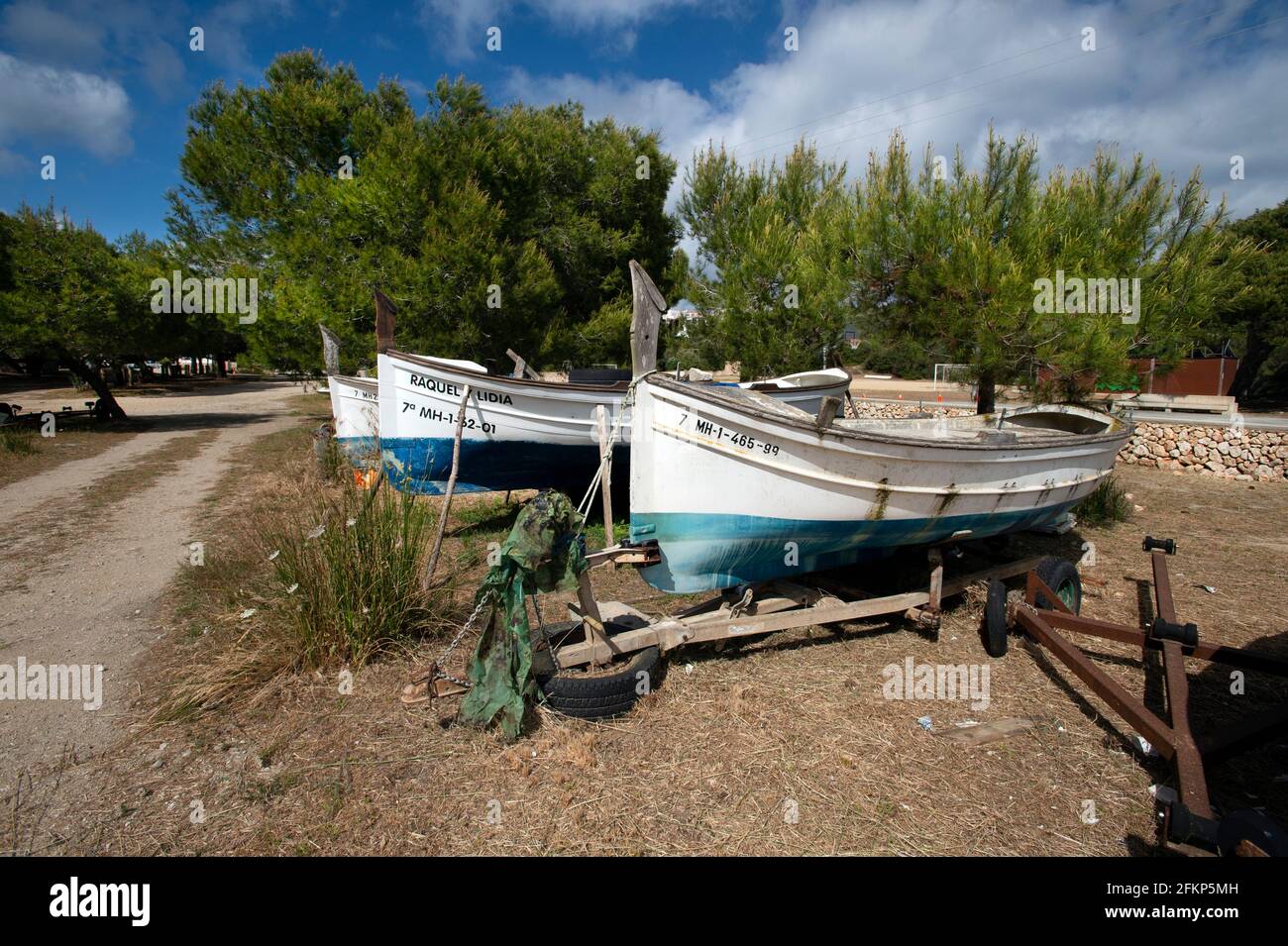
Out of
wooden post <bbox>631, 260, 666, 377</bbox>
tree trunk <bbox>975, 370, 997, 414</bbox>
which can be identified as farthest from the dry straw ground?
tree trunk <bbox>975, 370, 997, 414</bbox>

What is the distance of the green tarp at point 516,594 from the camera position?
3270mm

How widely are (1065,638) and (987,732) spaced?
1175 mm

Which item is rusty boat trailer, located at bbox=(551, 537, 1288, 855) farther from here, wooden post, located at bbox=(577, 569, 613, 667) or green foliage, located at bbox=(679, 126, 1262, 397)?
green foliage, located at bbox=(679, 126, 1262, 397)

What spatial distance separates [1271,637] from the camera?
189 inches

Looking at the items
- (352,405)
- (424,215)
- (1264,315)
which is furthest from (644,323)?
(1264,315)

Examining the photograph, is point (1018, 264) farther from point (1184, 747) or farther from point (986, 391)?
point (1184, 747)

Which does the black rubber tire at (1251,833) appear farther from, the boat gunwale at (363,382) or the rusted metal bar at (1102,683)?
the boat gunwale at (363,382)

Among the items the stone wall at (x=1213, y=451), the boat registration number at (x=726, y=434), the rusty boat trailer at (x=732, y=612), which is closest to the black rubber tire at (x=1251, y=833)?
the rusty boat trailer at (x=732, y=612)

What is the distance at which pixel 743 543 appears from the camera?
4293 millimetres

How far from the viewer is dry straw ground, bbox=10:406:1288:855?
2.78 m

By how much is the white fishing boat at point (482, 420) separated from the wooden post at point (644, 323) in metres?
2.80

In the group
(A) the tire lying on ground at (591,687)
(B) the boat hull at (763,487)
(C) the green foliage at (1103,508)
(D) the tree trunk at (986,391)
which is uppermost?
(D) the tree trunk at (986,391)
